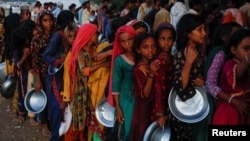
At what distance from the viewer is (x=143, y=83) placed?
2977 mm

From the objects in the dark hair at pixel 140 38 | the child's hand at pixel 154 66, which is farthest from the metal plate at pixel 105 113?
the child's hand at pixel 154 66

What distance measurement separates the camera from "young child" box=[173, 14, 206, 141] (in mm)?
2771

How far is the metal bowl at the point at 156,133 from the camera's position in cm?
292

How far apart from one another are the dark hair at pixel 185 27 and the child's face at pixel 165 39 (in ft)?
0.38

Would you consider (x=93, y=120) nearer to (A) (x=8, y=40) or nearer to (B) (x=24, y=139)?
(B) (x=24, y=139)

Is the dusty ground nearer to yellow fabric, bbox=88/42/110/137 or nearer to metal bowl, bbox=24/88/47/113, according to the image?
metal bowl, bbox=24/88/47/113

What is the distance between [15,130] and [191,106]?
10.3 ft

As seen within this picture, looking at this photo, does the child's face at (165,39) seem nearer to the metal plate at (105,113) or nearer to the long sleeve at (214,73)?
the long sleeve at (214,73)

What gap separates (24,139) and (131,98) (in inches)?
87.7

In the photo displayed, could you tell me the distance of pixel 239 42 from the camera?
2.60m

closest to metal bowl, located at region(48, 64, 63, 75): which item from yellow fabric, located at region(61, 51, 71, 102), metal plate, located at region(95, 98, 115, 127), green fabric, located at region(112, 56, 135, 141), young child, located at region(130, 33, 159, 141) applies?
yellow fabric, located at region(61, 51, 71, 102)

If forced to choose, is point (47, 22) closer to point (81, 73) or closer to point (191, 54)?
point (81, 73)

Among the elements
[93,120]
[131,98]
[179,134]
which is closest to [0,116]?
[93,120]

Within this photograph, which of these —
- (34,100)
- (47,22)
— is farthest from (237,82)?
(34,100)
